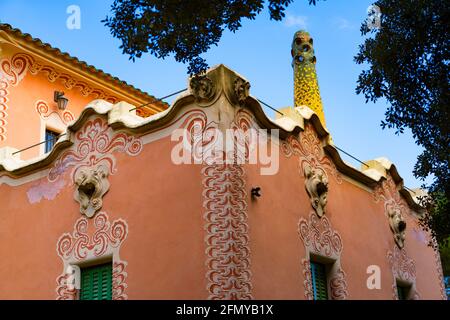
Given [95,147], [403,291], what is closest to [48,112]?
[95,147]

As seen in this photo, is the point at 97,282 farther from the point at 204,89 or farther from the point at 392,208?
the point at 392,208

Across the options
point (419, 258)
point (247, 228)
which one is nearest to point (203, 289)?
point (247, 228)

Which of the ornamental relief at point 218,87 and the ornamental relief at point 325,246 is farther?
the ornamental relief at point 325,246

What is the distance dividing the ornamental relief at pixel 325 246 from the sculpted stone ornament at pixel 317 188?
157mm

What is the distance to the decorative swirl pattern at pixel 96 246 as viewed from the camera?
10.0 metres

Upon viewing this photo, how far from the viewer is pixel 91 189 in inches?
424

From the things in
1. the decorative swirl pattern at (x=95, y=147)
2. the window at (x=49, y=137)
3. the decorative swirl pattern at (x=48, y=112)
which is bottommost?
the decorative swirl pattern at (x=95, y=147)

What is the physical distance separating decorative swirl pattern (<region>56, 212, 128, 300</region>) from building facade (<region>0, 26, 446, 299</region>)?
0.02 metres

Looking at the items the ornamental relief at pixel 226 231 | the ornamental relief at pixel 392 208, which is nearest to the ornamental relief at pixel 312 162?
the ornamental relief at pixel 226 231

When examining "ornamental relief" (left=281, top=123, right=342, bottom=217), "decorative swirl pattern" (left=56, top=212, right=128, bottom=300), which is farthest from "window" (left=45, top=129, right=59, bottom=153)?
"ornamental relief" (left=281, top=123, right=342, bottom=217)

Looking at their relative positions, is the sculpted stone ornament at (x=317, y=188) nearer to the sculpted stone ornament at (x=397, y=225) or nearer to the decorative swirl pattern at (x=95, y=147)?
the sculpted stone ornament at (x=397, y=225)

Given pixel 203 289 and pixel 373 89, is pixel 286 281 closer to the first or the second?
pixel 203 289

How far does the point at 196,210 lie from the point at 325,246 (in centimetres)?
269

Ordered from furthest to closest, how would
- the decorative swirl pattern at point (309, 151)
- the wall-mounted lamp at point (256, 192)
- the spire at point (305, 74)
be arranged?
1. the spire at point (305, 74)
2. the decorative swirl pattern at point (309, 151)
3. the wall-mounted lamp at point (256, 192)
